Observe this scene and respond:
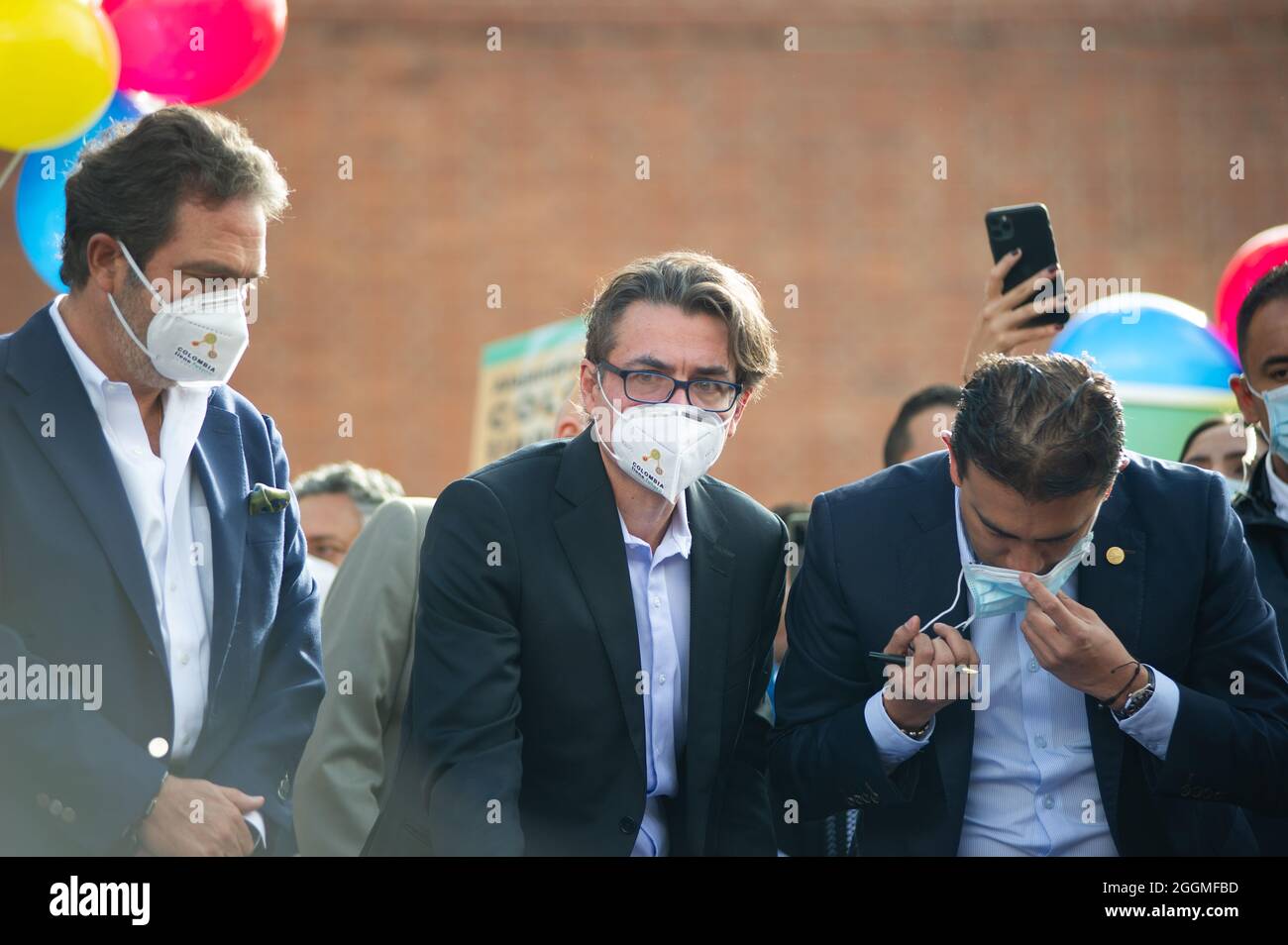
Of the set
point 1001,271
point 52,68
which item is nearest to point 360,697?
point 52,68

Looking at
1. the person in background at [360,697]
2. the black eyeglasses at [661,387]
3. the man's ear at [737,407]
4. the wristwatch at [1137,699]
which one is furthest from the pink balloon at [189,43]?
the wristwatch at [1137,699]

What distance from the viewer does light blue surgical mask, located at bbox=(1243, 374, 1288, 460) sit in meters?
3.65

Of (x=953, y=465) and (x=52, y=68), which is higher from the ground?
(x=52, y=68)

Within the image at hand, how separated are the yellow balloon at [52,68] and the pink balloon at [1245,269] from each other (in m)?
3.66

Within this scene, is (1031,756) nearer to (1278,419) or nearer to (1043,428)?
(1043,428)

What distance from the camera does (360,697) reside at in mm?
3617

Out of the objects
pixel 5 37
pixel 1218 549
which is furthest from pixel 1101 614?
pixel 5 37

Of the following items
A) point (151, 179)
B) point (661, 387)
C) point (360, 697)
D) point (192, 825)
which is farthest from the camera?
point (360, 697)

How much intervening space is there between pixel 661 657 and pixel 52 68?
232 cm

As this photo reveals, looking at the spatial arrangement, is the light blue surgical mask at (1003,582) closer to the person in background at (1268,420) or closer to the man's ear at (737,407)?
the man's ear at (737,407)

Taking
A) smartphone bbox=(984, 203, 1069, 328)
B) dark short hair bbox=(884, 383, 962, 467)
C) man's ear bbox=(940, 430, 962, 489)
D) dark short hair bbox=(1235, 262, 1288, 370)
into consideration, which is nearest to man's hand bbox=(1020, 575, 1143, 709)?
man's ear bbox=(940, 430, 962, 489)

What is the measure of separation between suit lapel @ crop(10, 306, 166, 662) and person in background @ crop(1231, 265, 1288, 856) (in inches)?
98.4

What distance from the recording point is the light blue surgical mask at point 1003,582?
3.02 meters

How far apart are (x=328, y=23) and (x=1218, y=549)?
32.1 ft
